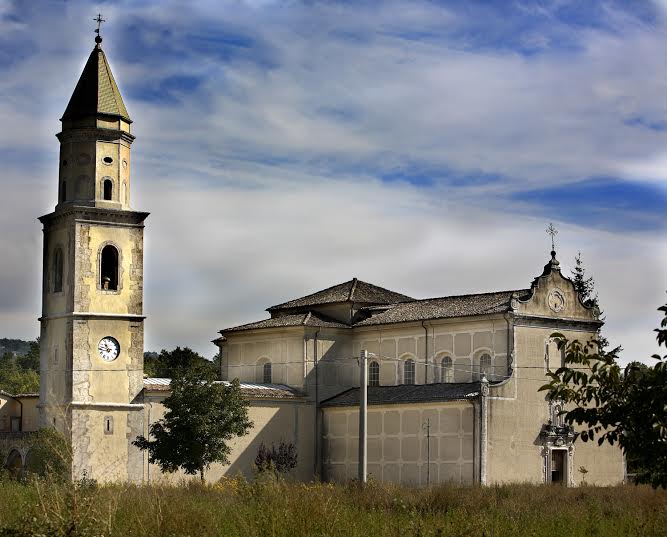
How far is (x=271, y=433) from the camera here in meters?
56.8

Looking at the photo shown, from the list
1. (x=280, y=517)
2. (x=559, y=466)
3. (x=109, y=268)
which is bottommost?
(x=559, y=466)

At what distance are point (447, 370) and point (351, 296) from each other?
7241 millimetres

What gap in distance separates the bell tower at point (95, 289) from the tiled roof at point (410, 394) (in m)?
10.0

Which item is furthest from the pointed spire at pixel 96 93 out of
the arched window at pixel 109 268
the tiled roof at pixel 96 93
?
the arched window at pixel 109 268

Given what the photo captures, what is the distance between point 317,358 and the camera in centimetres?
5966

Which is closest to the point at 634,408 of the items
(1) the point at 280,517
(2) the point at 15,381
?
(1) the point at 280,517

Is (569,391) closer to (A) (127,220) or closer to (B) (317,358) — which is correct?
(A) (127,220)

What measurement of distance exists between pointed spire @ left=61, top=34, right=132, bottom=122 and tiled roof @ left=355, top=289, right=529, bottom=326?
596 inches

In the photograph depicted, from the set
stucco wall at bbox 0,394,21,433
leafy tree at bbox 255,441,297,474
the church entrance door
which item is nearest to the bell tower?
leafy tree at bbox 255,441,297,474

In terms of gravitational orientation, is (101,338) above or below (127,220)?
below

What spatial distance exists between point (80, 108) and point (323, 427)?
18.1 m

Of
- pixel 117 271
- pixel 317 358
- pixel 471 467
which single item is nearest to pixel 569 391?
pixel 471 467

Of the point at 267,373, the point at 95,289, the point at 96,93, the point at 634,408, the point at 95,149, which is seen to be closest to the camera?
the point at 634,408

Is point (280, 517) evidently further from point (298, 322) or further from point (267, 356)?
point (267, 356)
